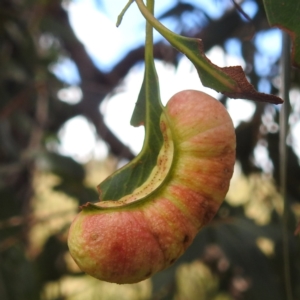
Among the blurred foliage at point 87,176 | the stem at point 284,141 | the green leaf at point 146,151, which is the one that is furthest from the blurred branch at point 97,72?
the green leaf at point 146,151

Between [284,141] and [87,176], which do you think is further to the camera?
[87,176]

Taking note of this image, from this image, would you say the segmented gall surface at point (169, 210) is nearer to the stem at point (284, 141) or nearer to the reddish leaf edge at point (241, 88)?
the reddish leaf edge at point (241, 88)

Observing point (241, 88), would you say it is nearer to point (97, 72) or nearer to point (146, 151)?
point (146, 151)

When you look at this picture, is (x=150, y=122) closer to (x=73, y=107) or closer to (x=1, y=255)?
(x=1, y=255)

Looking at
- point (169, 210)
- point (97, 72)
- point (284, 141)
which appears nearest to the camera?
point (169, 210)

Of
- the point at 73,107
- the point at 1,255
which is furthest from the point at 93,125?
the point at 1,255

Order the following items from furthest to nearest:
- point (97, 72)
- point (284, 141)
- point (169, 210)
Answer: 1. point (97, 72)
2. point (284, 141)
3. point (169, 210)

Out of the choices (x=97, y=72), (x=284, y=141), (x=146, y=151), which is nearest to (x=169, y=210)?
(x=146, y=151)

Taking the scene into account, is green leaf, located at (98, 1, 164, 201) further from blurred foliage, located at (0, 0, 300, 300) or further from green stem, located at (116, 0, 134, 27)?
blurred foliage, located at (0, 0, 300, 300)
